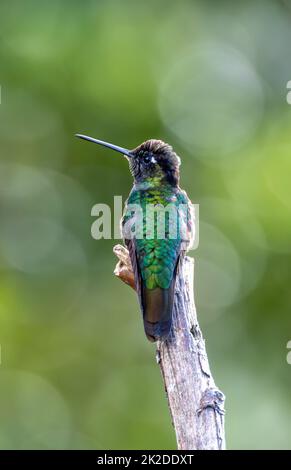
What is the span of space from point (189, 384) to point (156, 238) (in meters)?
1.82

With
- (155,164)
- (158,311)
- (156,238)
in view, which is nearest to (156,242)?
(156,238)

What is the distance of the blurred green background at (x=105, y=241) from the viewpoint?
559 inches

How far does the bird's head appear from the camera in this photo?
8156 millimetres

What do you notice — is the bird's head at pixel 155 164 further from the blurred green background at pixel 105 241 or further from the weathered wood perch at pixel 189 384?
the blurred green background at pixel 105 241

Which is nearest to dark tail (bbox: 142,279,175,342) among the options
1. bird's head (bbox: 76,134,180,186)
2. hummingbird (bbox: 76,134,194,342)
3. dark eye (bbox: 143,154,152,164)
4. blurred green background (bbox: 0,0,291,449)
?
hummingbird (bbox: 76,134,194,342)

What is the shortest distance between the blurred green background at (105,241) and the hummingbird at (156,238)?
5.58 m

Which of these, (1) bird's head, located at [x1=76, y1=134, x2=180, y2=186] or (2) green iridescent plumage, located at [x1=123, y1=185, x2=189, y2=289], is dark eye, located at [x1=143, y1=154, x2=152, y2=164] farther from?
(2) green iridescent plumage, located at [x1=123, y1=185, x2=189, y2=289]

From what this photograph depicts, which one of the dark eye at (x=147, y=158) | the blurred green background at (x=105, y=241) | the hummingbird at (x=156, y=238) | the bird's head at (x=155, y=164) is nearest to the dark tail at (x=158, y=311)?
the hummingbird at (x=156, y=238)

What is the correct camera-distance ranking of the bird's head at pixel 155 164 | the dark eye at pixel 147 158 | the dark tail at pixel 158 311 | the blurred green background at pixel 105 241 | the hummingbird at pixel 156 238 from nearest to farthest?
the dark tail at pixel 158 311 < the hummingbird at pixel 156 238 < the bird's head at pixel 155 164 < the dark eye at pixel 147 158 < the blurred green background at pixel 105 241

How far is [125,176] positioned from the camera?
1504 centimetres

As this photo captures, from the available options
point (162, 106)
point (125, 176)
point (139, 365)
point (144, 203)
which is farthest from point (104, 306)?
point (144, 203)

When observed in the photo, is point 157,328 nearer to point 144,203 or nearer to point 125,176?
point 144,203

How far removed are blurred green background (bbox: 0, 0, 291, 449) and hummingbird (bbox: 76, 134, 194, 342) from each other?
18.3 ft

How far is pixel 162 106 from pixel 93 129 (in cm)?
139
